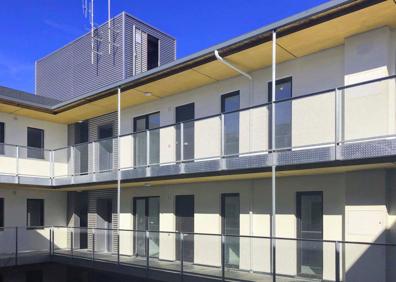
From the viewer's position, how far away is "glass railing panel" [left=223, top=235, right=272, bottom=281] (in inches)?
410

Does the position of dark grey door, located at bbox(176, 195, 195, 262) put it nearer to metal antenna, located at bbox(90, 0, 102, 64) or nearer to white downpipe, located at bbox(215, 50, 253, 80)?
white downpipe, located at bbox(215, 50, 253, 80)

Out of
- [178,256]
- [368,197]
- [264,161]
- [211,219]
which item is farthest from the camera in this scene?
[211,219]

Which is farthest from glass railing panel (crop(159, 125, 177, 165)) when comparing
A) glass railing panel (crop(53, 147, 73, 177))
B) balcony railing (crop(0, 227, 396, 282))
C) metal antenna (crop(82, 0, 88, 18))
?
metal antenna (crop(82, 0, 88, 18))

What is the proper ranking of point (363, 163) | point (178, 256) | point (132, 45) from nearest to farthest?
point (363, 163) → point (178, 256) → point (132, 45)

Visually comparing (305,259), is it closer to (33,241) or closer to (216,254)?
(216,254)

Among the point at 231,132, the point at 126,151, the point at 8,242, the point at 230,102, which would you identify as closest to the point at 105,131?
the point at 126,151

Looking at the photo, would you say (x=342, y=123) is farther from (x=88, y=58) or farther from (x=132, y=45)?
(x=88, y=58)

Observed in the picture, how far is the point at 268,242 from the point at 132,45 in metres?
14.6

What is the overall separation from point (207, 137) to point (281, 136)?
2.36m

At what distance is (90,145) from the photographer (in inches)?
635

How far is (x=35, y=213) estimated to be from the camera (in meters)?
19.0

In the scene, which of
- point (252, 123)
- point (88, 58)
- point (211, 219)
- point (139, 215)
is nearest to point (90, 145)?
point (139, 215)

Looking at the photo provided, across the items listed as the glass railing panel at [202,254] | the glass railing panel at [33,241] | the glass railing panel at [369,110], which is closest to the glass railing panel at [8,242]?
the glass railing panel at [33,241]

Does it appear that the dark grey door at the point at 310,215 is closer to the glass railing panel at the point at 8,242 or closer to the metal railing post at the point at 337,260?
the metal railing post at the point at 337,260
